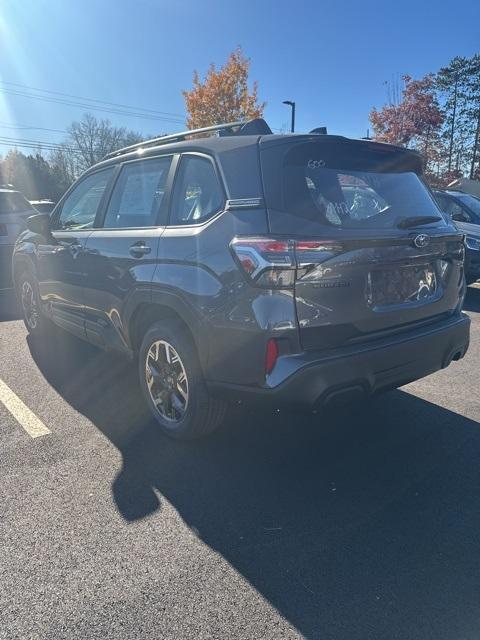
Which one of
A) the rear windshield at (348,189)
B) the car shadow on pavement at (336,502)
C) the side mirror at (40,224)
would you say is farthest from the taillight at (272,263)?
the side mirror at (40,224)

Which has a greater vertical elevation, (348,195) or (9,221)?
(348,195)

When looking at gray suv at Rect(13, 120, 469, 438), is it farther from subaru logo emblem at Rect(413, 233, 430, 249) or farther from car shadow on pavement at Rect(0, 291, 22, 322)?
car shadow on pavement at Rect(0, 291, 22, 322)

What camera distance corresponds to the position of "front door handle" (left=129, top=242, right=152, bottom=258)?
10.7 ft

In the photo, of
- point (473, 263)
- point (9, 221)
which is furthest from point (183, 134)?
point (9, 221)

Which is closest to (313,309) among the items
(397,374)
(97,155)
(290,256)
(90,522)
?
(290,256)

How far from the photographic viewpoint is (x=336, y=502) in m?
2.69

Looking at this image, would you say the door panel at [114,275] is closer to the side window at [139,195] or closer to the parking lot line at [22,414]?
the side window at [139,195]

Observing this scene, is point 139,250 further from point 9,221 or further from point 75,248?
point 9,221

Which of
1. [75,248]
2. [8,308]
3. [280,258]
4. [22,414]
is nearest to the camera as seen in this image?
[280,258]

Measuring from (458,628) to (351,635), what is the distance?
1.38ft

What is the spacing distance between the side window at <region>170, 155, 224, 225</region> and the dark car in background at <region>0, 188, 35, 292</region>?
671 cm

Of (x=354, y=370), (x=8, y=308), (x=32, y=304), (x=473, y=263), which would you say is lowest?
(x=8, y=308)

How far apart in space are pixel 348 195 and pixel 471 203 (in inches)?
289

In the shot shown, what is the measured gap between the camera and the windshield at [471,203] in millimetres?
8805
